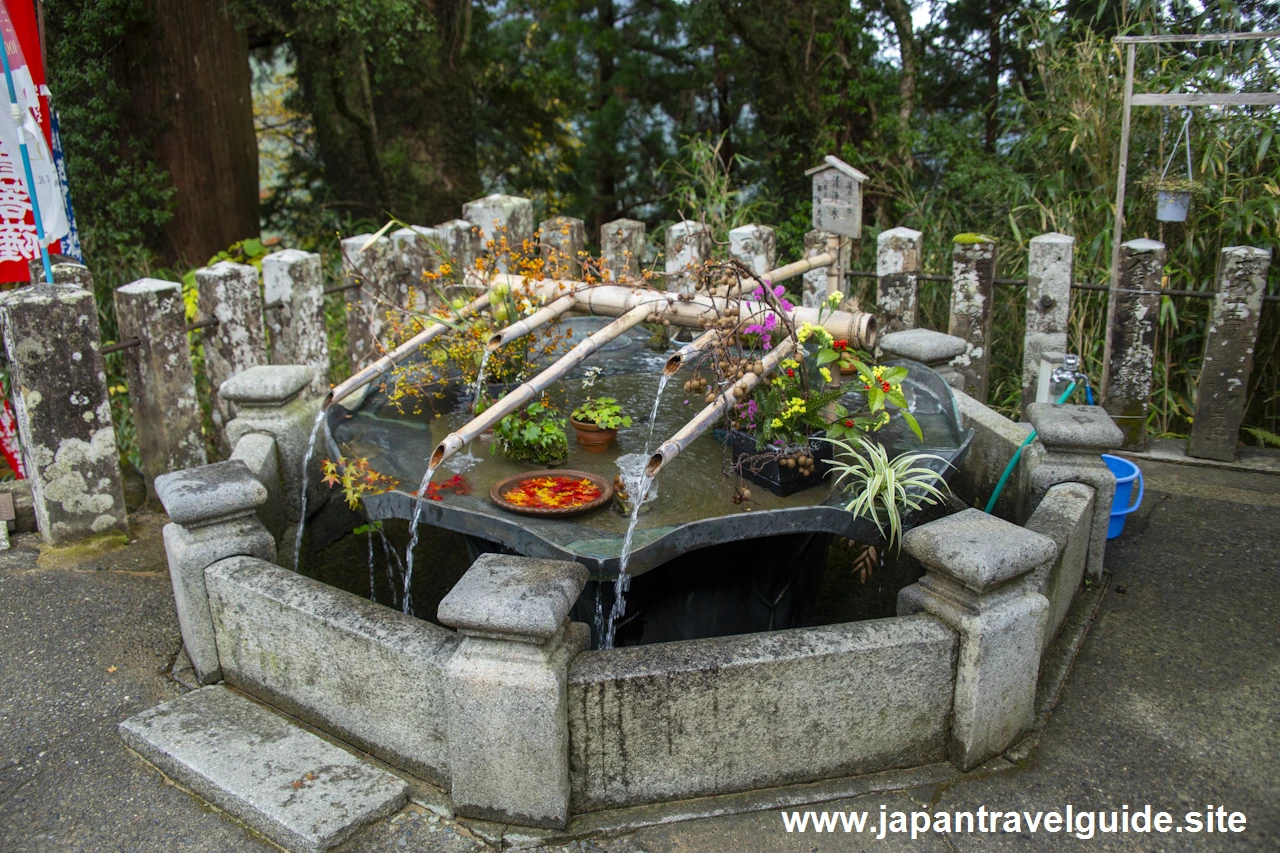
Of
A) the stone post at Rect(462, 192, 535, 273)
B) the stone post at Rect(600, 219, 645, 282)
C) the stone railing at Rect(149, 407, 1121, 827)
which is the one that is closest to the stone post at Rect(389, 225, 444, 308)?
the stone post at Rect(462, 192, 535, 273)

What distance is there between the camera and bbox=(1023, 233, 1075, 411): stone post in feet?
16.5

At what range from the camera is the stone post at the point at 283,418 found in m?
4.07

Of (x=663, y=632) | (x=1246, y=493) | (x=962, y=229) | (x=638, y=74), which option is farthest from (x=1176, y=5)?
(x=663, y=632)

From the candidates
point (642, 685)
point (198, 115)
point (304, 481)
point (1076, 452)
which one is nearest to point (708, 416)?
point (642, 685)

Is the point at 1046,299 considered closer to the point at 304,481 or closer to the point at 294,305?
the point at 304,481

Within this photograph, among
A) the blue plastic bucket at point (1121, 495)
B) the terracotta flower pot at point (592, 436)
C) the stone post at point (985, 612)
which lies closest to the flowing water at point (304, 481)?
the terracotta flower pot at point (592, 436)

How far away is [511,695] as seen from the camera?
2510 millimetres

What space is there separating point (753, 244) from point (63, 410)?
11.5ft

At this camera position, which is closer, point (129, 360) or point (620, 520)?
point (620, 520)

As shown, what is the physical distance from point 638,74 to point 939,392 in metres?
7.63

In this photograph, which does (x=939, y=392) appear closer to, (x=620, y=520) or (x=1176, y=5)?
(x=620, y=520)

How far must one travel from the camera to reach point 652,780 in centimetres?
267

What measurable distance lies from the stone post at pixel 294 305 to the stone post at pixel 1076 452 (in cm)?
345

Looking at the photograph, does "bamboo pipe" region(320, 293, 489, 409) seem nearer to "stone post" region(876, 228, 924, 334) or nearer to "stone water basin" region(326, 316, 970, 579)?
"stone water basin" region(326, 316, 970, 579)
